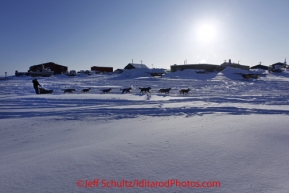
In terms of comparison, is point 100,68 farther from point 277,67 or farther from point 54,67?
point 277,67

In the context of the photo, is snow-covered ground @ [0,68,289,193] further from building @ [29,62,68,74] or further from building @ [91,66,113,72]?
building @ [91,66,113,72]

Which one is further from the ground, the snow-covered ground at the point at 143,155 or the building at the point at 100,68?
the building at the point at 100,68

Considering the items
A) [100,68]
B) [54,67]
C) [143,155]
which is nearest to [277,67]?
[100,68]

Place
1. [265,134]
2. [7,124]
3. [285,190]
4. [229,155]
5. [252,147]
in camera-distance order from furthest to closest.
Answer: [7,124] → [265,134] → [252,147] → [229,155] → [285,190]

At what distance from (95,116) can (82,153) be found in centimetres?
375

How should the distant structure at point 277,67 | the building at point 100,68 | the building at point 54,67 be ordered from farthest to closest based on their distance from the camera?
1. the building at point 100,68
2. the building at point 54,67
3. the distant structure at point 277,67

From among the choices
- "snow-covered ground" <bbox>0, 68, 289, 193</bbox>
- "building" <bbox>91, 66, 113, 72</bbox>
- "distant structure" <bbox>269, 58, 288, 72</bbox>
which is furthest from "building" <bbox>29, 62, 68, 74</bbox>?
"snow-covered ground" <bbox>0, 68, 289, 193</bbox>

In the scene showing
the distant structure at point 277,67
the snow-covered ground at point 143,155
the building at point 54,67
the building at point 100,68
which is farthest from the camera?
the building at point 100,68

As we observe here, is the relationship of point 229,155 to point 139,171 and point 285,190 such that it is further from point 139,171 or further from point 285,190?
point 139,171

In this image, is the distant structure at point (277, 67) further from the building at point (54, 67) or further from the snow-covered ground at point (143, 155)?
the building at point (54, 67)

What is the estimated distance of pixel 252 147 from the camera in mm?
4098

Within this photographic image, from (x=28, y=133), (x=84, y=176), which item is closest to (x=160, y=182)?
(x=84, y=176)

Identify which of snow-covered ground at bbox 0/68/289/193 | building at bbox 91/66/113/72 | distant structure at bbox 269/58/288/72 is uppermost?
building at bbox 91/66/113/72

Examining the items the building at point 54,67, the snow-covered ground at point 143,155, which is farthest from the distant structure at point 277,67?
the building at point 54,67
